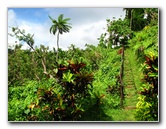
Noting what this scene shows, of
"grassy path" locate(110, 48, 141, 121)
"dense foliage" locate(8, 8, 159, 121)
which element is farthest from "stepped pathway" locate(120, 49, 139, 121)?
"dense foliage" locate(8, 8, 159, 121)

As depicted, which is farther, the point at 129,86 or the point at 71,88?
the point at 129,86

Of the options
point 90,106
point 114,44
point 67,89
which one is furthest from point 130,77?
point 67,89

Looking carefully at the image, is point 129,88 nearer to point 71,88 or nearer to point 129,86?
point 129,86

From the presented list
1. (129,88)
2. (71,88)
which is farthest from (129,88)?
(71,88)

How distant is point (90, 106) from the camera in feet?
15.0

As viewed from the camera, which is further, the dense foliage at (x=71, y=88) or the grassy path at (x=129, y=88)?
the grassy path at (x=129, y=88)

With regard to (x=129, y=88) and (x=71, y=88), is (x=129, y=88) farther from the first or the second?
(x=71, y=88)

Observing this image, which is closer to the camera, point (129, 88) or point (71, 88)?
point (71, 88)

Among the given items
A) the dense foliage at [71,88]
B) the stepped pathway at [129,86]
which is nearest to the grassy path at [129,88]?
the stepped pathway at [129,86]

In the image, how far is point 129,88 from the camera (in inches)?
198

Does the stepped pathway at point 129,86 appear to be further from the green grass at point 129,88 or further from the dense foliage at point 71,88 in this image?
the dense foliage at point 71,88

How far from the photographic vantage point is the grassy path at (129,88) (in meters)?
4.45

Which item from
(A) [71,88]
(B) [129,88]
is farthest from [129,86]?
(A) [71,88]
